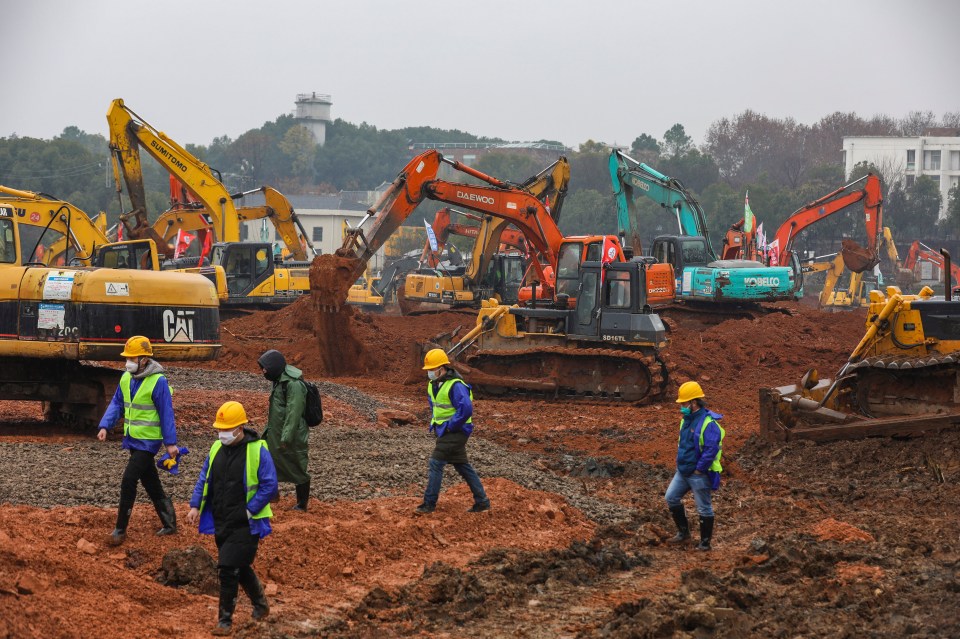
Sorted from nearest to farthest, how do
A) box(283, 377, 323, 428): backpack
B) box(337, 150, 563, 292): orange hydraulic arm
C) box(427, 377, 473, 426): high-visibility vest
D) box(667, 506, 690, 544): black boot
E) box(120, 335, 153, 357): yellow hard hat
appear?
box(120, 335, 153, 357): yellow hard hat < box(283, 377, 323, 428): backpack < box(667, 506, 690, 544): black boot < box(427, 377, 473, 426): high-visibility vest < box(337, 150, 563, 292): orange hydraulic arm

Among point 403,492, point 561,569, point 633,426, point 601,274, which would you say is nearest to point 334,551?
point 561,569

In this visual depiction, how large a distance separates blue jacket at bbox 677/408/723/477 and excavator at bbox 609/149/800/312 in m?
21.3

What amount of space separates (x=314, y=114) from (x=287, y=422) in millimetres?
147784

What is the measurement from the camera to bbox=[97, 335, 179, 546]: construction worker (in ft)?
32.1

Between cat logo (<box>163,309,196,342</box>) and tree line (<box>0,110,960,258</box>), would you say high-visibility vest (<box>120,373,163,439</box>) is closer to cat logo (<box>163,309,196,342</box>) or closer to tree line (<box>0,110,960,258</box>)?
cat logo (<box>163,309,196,342</box>)

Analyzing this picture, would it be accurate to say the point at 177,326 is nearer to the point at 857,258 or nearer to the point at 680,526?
the point at 680,526

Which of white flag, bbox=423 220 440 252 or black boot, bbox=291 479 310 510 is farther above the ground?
white flag, bbox=423 220 440 252

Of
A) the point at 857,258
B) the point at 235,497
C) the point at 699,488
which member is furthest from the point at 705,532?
the point at 857,258

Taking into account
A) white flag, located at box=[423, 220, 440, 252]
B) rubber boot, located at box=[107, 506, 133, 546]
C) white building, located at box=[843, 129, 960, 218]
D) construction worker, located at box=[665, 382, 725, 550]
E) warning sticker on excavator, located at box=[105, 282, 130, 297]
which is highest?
white building, located at box=[843, 129, 960, 218]

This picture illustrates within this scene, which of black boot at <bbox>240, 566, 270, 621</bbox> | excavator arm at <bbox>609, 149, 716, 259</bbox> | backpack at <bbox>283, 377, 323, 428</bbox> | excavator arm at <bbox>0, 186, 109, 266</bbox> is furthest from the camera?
excavator arm at <bbox>609, 149, 716, 259</bbox>

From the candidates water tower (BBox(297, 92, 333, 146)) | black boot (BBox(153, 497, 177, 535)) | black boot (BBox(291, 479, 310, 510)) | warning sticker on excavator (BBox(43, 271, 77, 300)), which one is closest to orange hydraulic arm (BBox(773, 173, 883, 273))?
warning sticker on excavator (BBox(43, 271, 77, 300))

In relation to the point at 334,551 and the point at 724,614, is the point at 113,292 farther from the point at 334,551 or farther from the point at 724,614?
the point at 724,614

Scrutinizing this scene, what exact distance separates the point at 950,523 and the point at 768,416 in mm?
4288

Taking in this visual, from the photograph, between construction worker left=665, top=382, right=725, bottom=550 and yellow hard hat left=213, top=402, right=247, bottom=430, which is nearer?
yellow hard hat left=213, top=402, right=247, bottom=430
